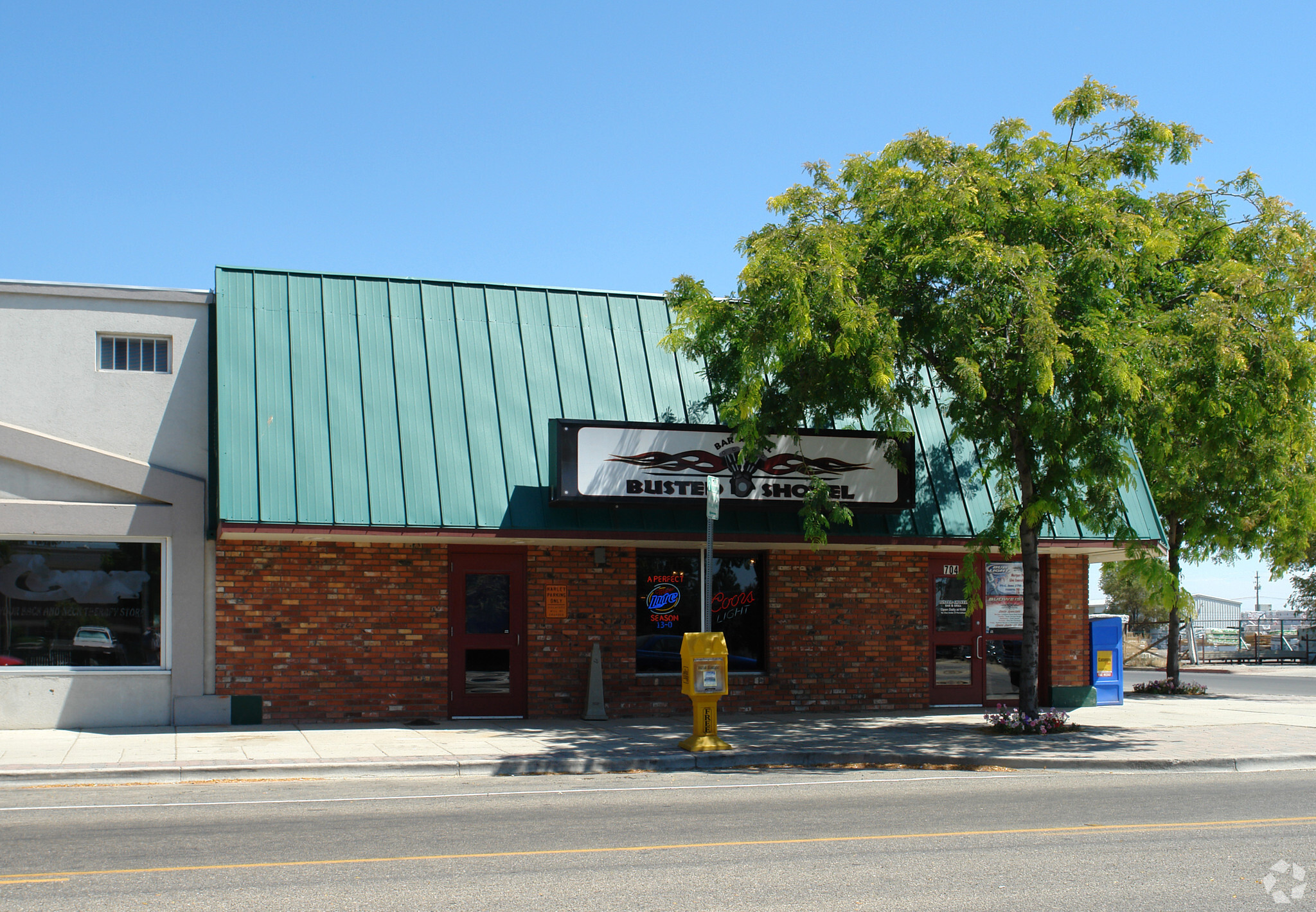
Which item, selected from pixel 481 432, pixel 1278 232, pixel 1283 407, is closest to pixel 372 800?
pixel 481 432

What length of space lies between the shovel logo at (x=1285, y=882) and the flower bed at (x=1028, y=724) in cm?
698

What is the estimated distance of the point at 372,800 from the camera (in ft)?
31.7

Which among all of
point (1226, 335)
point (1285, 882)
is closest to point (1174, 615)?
point (1226, 335)

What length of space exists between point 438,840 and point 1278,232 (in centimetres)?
1208

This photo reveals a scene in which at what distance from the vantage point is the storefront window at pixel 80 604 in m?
13.9

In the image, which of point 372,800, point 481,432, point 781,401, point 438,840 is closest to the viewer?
point 438,840

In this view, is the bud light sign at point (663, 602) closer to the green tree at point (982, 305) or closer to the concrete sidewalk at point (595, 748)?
the concrete sidewalk at point (595, 748)

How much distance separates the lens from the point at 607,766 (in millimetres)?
11844

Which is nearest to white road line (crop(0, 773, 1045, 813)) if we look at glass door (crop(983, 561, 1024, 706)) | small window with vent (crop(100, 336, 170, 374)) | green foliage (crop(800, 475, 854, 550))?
green foliage (crop(800, 475, 854, 550))

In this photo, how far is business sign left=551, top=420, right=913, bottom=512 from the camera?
1445 cm

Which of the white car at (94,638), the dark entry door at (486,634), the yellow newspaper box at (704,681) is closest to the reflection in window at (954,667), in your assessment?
the yellow newspaper box at (704,681)

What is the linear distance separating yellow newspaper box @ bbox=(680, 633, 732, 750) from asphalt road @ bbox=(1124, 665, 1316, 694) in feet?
45.7

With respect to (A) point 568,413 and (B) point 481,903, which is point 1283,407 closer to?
(A) point 568,413

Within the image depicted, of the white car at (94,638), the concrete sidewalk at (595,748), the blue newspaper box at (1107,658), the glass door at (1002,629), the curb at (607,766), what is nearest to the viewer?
the curb at (607,766)
